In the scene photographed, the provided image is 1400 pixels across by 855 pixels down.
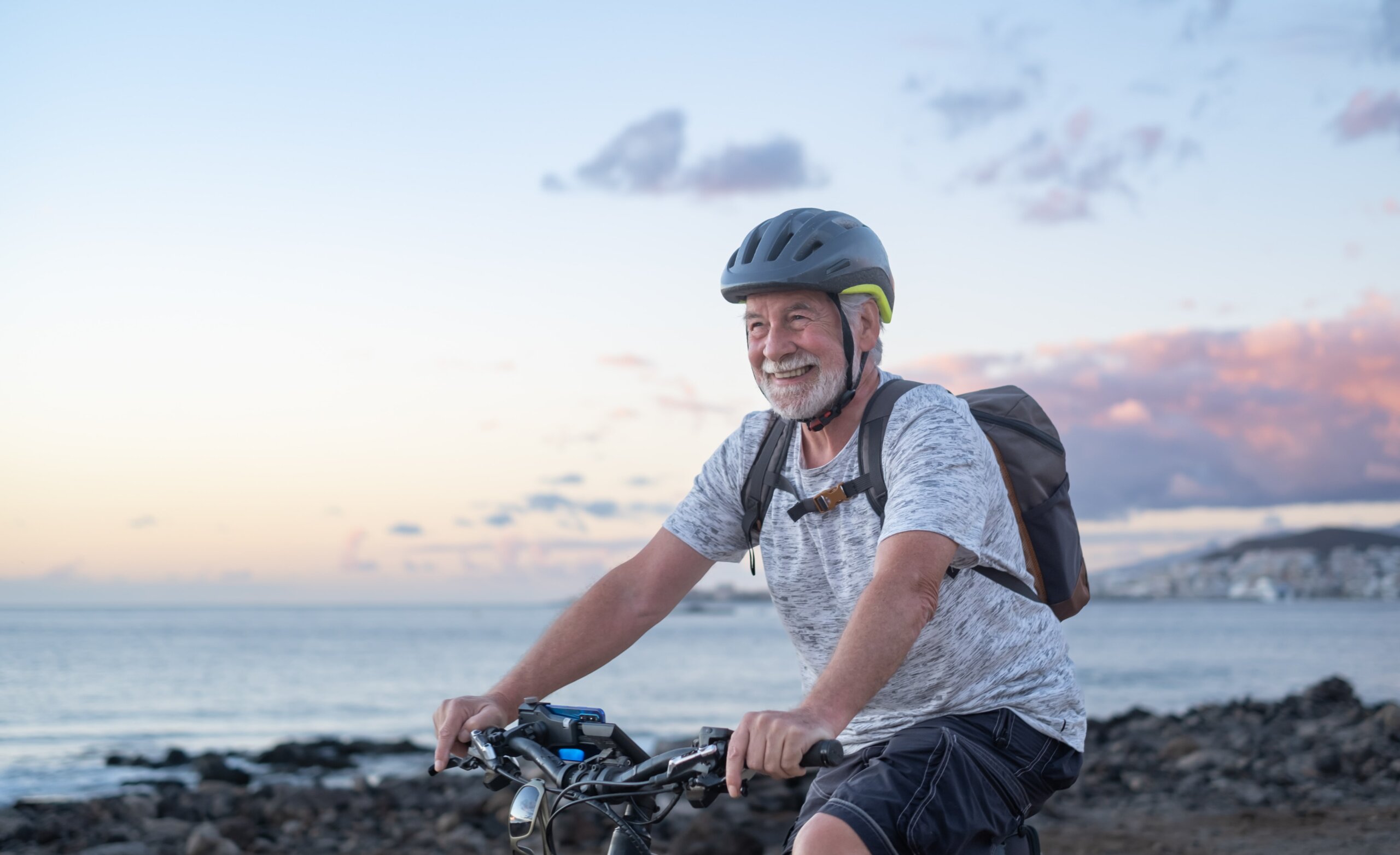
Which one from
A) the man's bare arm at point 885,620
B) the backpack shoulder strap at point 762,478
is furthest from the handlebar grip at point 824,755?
the backpack shoulder strap at point 762,478

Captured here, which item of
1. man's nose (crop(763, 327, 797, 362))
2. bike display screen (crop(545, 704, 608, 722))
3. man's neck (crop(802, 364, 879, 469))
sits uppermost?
A: man's nose (crop(763, 327, 797, 362))

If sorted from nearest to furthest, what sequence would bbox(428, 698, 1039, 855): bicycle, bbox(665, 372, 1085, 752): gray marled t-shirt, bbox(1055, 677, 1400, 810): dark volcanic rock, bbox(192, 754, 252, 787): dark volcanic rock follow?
bbox(428, 698, 1039, 855): bicycle < bbox(665, 372, 1085, 752): gray marled t-shirt < bbox(1055, 677, 1400, 810): dark volcanic rock < bbox(192, 754, 252, 787): dark volcanic rock

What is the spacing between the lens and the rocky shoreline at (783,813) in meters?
9.73

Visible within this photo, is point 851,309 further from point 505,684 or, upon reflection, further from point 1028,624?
point 505,684

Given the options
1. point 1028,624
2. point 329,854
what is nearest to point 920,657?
point 1028,624

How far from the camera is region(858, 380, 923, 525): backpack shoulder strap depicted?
3338 millimetres

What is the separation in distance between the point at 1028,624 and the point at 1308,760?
11646 mm

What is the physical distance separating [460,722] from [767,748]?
3.57ft

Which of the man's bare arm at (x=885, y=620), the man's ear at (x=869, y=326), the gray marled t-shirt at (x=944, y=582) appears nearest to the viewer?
the man's bare arm at (x=885, y=620)

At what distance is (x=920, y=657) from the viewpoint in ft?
10.8

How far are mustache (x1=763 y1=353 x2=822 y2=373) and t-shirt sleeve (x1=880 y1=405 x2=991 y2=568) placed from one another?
361 millimetres

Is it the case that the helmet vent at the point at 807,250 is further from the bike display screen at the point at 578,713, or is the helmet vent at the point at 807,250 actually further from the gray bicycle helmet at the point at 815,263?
the bike display screen at the point at 578,713

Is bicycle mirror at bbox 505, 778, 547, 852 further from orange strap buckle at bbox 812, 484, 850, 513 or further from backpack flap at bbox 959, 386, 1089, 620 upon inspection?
backpack flap at bbox 959, 386, 1089, 620

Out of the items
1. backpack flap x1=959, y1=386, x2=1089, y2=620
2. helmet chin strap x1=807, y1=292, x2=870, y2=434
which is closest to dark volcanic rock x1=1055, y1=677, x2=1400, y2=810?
backpack flap x1=959, y1=386, x2=1089, y2=620
